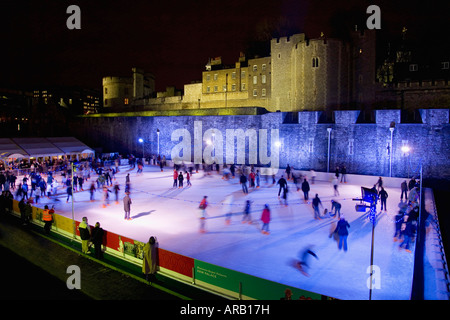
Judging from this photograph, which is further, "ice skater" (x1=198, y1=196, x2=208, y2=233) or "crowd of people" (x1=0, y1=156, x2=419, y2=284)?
"ice skater" (x1=198, y1=196, x2=208, y2=233)

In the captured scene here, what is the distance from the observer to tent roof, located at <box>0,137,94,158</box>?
22.0m

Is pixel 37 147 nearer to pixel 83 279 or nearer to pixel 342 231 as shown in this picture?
pixel 83 279

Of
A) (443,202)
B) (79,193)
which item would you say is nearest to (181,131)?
(79,193)

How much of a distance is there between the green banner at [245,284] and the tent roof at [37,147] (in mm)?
20943

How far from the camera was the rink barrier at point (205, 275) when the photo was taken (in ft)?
16.8

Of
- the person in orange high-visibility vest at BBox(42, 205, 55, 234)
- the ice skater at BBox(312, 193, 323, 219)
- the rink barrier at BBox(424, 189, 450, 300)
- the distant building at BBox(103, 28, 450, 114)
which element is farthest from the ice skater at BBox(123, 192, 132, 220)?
the distant building at BBox(103, 28, 450, 114)

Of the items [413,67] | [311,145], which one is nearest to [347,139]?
[311,145]

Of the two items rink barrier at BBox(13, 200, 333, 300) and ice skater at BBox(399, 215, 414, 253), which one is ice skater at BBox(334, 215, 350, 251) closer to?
ice skater at BBox(399, 215, 414, 253)

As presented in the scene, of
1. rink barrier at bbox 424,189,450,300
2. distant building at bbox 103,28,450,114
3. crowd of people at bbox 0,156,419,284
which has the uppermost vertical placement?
distant building at bbox 103,28,450,114

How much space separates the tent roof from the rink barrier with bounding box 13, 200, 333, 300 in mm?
18599

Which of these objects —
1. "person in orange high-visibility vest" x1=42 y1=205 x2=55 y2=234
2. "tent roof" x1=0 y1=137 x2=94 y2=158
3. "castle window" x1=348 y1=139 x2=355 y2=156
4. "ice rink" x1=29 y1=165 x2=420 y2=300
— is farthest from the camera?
"tent roof" x1=0 y1=137 x2=94 y2=158

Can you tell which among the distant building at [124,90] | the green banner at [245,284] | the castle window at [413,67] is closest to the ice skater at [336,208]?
the green banner at [245,284]

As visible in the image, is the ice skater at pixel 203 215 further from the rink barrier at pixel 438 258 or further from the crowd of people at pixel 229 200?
the rink barrier at pixel 438 258

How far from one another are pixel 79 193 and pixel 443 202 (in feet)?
54.6
